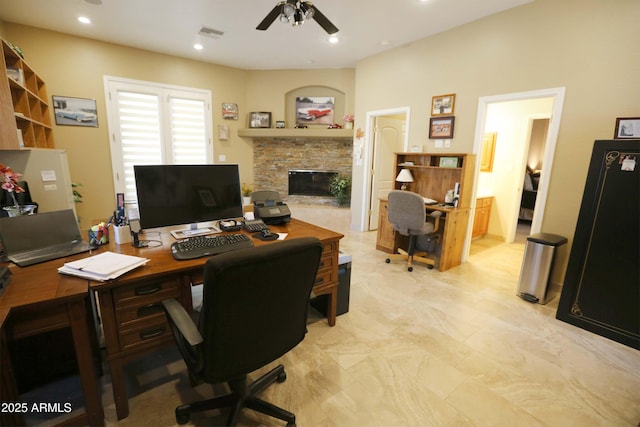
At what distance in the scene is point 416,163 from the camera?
4.17 meters

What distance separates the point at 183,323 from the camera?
115 centimetres

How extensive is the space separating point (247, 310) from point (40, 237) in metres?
1.34

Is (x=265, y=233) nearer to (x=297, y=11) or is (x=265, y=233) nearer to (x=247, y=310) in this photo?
(x=247, y=310)

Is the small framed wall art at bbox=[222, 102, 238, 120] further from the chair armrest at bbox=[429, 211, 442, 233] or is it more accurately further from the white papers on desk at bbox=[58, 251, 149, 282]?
the white papers on desk at bbox=[58, 251, 149, 282]

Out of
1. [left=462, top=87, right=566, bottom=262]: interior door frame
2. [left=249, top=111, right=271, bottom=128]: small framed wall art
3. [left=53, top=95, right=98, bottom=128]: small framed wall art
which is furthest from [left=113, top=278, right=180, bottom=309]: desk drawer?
[left=249, top=111, right=271, bottom=128]: small framed wall art

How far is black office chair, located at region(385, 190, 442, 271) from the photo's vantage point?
332cm

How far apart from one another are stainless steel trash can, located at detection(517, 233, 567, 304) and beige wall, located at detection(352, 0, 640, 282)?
1.10 ft

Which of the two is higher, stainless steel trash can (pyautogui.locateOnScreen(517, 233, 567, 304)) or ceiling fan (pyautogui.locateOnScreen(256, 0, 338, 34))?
ceiling fan (pyautogui.locateOnScreen(256, 0, 338, 34))

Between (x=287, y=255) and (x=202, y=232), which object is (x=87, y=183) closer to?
(x=202, y=232)

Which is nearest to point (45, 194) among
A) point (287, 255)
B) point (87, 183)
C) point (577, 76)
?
point (87, 183)

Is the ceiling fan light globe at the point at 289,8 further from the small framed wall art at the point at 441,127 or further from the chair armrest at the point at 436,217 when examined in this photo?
the chair armrest at the point at 436,217

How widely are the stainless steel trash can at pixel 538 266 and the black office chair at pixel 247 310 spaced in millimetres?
2613

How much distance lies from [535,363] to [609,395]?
36cm

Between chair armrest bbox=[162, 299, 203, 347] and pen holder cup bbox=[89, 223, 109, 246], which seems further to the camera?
pen holder cup bbox=[89, 223, 109, 246]
